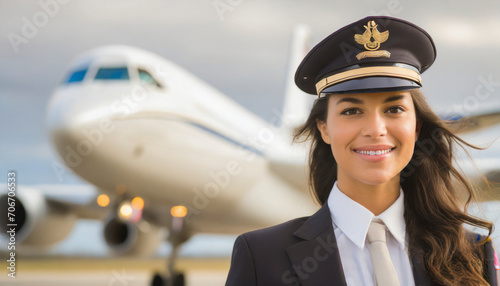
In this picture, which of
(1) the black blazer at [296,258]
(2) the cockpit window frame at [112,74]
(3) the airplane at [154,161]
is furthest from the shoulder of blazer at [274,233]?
(2) the cockpit window frame at [112,74]

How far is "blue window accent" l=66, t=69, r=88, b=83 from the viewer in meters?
6.92

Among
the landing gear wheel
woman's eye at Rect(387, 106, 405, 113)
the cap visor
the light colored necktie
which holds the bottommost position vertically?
the light colored necktie

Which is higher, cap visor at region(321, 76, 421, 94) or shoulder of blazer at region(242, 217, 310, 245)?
cap visor at region(321, 76, 421, 94)

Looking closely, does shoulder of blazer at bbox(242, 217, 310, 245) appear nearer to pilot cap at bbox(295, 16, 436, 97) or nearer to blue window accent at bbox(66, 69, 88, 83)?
pilot cap at bbox(295, 16, 436, 97)

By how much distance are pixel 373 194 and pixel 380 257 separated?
0.57 ft

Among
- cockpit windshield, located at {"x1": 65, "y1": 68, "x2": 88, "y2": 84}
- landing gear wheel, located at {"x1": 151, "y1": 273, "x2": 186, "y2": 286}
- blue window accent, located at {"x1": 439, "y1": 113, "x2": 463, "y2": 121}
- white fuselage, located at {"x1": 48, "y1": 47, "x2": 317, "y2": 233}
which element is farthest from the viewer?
landing gear wheel, located at {"x1": 151, "y1": 273, "x2": 186, "y2": 286}

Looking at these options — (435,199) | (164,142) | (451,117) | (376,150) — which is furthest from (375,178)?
(164,142)

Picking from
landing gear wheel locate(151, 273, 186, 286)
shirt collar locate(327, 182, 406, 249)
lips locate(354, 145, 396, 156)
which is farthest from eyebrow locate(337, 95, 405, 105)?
landing gear wheel locate(151, 273, 186, 286)

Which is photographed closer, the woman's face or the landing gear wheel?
the woman's face

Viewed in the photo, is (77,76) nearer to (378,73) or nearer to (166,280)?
(166,280)

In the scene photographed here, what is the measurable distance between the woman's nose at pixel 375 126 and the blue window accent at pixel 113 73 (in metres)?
6.25

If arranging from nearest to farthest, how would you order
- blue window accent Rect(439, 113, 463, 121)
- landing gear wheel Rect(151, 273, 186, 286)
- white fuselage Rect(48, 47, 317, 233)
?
blue window accent Rect(439, 113, 463, 121), white fuselage Rect(48, 47, 317, 233), landing gear wheel Rect(151, 273, 186, 286)

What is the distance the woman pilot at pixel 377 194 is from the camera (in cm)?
121

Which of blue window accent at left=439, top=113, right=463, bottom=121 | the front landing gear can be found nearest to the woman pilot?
blue window accent at left=439, top=113, right=463, bottom=121
